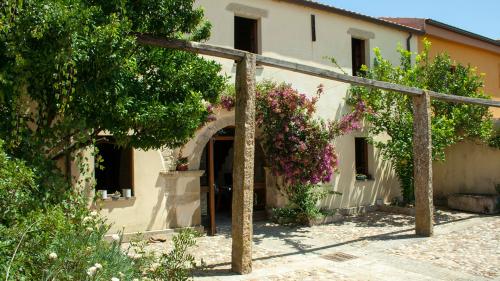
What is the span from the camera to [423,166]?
8.93 meters

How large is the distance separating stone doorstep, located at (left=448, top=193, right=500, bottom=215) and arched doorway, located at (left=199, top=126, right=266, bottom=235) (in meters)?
5.84

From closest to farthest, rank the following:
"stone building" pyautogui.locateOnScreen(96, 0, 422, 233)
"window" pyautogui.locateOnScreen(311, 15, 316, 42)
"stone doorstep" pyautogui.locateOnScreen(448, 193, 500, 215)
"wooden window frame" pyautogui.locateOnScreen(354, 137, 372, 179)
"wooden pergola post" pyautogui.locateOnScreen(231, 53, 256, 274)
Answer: "wooden pergola post" pyautogui.locateOnScreen(231, 53, 256, 274)
"stone building" pyautogui.locateOnScreen(96, 0, 422, 233)
"window" pyautogui.locateOnScreen(311, 15, 316, 42)
"stone doorstep" pyautogui.locateOnScreen(448, 193, 500, 215)
"wooden window frame" pyautogui.locateOnScreen(354, 137, 372, 179)

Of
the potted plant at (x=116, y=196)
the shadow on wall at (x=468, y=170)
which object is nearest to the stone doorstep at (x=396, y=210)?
the shadow on wall at (x=468, y=170)

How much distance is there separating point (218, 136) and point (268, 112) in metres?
1.41

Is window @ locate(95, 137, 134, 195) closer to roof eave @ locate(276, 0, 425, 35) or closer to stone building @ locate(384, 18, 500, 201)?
roof eave @ locate(276, 0, 425, 35)

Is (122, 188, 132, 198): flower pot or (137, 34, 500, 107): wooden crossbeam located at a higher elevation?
(137, 34, 500, 107): wooden crossbeam

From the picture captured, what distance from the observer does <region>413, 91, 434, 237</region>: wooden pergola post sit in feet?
29.1

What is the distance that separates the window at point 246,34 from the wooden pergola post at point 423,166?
13.0ft

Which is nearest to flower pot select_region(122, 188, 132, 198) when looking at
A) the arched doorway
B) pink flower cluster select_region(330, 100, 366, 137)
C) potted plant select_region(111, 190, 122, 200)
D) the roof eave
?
potted plant select_region(111, 190, 122, 200)

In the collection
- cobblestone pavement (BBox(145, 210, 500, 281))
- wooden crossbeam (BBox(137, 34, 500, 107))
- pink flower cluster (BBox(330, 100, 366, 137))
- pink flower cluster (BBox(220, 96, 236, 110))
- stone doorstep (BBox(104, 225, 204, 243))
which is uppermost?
wooden crossbeam (BBox(137, 34, 500, 107))

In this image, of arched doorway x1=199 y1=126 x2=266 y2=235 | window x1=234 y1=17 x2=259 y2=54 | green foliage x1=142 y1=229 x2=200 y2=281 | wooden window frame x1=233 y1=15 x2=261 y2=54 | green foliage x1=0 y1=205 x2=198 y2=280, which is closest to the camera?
green foliage x1=0 y1=205 x2=198 y2=280

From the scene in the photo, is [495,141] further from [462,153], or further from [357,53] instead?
[357,53]

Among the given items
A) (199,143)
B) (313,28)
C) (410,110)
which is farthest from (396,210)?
(199,143)

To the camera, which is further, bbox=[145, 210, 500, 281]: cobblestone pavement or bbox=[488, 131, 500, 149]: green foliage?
bbox=[488, 131, 500, 149]: green foliage
